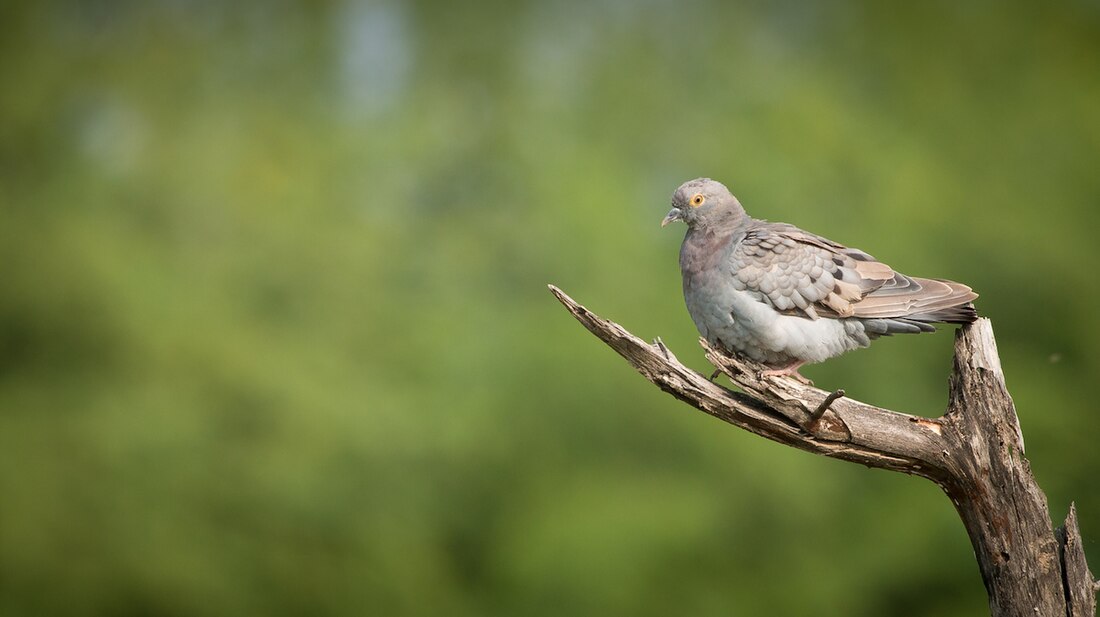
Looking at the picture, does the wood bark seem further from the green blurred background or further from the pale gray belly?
the green blurred background

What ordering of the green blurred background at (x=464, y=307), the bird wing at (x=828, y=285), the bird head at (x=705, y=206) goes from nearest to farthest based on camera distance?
1. the bird wing at (x=828, y=285)
2. the bird head at (x=705, y=206)
3. the green blurred background at (x=464, y=307)

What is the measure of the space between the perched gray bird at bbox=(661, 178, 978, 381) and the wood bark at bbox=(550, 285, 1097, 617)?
23 cm

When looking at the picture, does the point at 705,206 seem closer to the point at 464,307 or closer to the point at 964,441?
the point at 964,441

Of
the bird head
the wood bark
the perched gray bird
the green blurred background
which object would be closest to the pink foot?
the perched gray bird

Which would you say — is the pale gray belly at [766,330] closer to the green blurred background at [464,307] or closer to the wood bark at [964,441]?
the wood bark at [964,441]

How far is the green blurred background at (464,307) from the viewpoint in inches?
289

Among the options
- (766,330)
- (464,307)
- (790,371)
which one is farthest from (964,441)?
(464,307)

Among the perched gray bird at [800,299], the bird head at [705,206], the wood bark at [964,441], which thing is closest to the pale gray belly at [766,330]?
the perched gray bird at [800,299]

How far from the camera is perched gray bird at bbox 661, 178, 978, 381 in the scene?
12.4ft

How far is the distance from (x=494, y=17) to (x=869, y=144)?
3.08m

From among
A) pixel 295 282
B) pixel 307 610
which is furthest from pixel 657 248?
pixel 307 610

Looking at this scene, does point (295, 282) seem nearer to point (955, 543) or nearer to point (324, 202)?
point (324, 202)

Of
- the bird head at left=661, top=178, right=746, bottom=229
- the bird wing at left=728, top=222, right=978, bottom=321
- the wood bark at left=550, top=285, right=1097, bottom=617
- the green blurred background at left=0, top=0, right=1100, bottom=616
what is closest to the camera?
the wood bark at left=550, top=285, right=1097, bottom=617

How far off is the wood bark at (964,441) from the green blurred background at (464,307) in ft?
11.9
